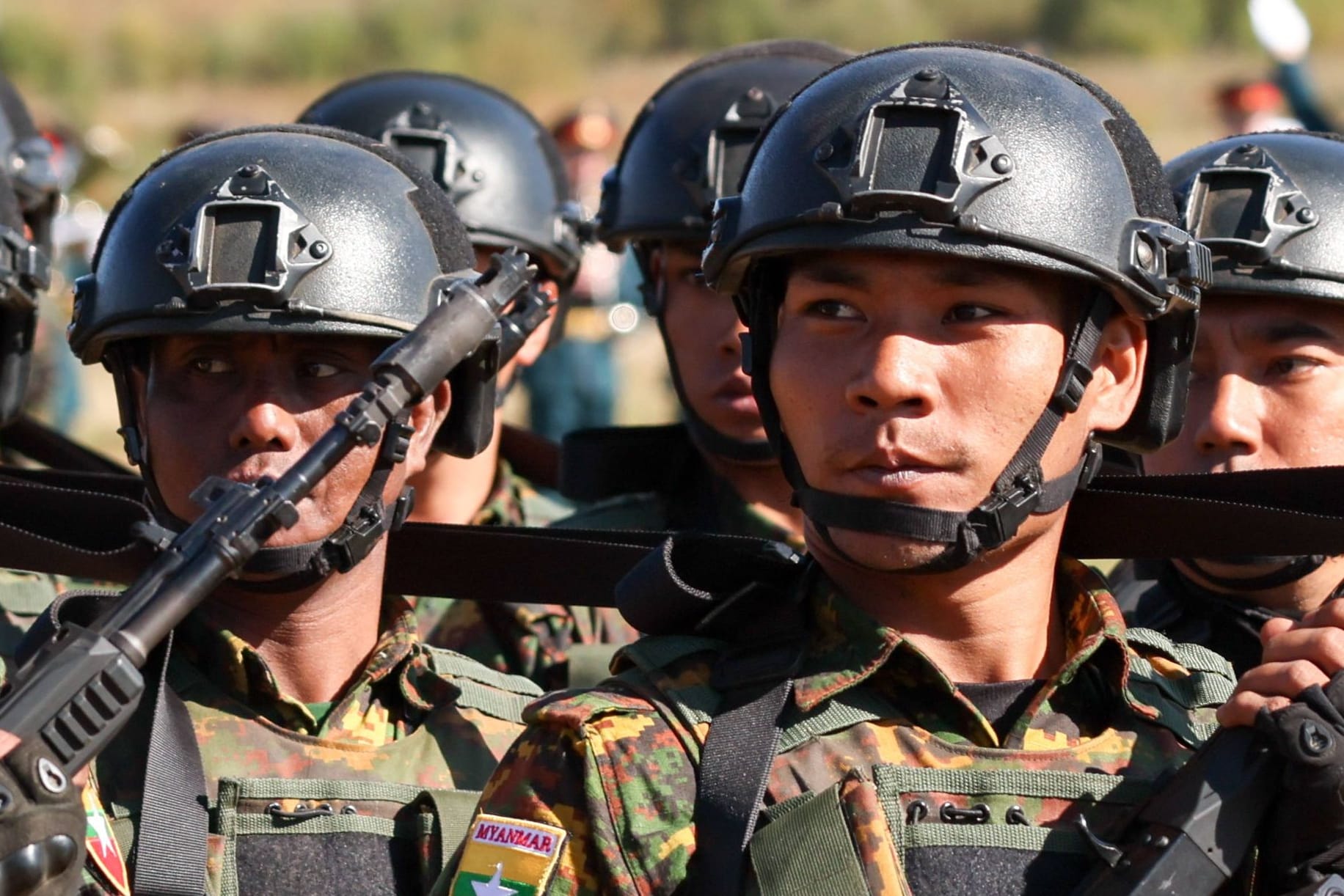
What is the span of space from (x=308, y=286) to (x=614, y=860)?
65.7 inches

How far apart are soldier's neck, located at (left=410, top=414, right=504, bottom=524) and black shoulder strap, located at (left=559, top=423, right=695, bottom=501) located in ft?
0.84

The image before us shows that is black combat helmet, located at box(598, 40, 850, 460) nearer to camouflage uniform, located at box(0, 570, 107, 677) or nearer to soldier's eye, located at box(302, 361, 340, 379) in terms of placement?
camouflage uniform, located at box(0, 570, 107, 677)

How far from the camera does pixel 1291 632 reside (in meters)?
3.79

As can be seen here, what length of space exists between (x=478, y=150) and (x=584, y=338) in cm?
838

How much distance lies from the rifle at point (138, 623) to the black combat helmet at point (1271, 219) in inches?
93.3

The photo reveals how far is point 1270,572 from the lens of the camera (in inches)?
217

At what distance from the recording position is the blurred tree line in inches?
1650

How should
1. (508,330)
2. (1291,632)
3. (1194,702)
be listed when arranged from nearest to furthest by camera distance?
(1291,632) → (1194,702) → (508,330)

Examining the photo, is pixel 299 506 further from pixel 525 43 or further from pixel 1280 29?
pixel 525 43

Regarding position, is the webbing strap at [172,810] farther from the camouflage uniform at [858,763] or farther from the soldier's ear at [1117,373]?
the soldier's ear at [1117,373]

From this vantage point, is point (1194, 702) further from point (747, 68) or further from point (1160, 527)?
point (747, 68)

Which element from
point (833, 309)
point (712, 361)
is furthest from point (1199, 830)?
point (712, 361)

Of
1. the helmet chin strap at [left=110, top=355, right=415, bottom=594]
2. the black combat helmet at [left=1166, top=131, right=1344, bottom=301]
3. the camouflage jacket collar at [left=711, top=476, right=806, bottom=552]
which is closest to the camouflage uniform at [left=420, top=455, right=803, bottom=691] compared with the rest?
the camouflage jacket collar at [left=711, top=476, right=806, bottom=552]

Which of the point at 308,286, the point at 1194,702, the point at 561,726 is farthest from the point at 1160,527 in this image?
the point at 308,286
